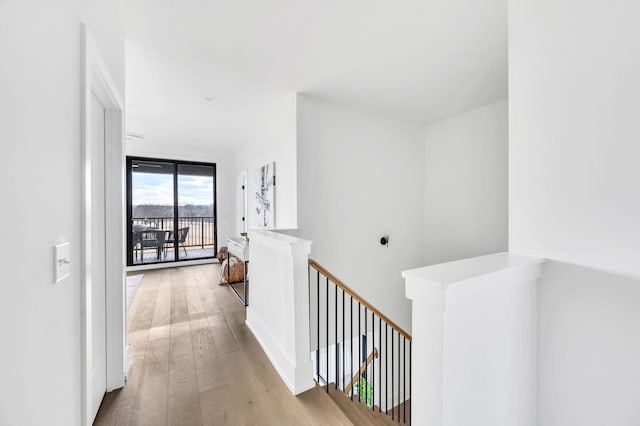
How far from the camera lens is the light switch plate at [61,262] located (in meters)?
0.89

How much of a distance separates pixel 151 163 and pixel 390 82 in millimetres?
5242

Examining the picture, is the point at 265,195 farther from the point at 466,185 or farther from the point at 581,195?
the point at 581,195

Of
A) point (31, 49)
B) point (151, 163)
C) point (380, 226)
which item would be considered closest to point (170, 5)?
point (31, 49)

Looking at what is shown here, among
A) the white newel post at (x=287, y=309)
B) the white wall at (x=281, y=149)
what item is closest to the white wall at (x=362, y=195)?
the white wall at (x=281, y=149)

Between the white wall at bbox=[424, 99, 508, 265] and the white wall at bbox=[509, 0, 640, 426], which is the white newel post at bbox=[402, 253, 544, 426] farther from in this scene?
the white wall at bbox=[424, 99, 508, 265]

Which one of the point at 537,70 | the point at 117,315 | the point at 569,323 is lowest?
the point at 117,315

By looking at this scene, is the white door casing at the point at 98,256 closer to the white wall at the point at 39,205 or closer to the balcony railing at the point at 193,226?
the white wall at the point at 39,205

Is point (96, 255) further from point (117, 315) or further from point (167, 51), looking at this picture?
point (167, 51)

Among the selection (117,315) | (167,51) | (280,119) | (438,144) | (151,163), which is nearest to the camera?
(117,315)

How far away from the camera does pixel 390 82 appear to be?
293 cm

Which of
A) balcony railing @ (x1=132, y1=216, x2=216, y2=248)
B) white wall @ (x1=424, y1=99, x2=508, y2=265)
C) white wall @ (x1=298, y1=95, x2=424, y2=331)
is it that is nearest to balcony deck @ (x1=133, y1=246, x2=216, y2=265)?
balcony railing @ (x1=132, y1=216, x2=216, y2=248)

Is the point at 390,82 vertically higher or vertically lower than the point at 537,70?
higher

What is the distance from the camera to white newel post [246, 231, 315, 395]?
6.35ft

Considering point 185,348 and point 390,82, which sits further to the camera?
point 390,82
